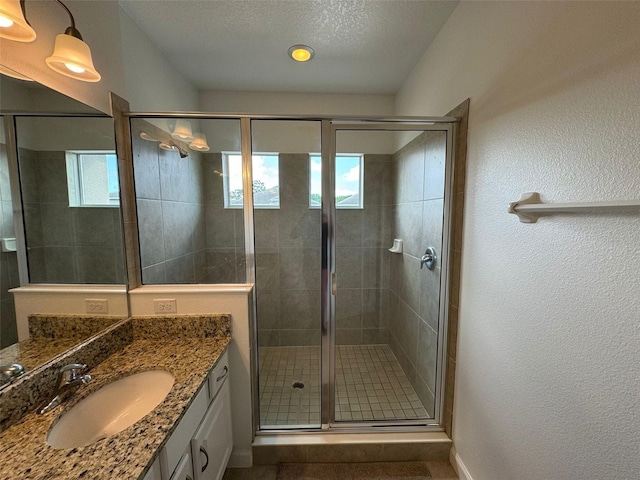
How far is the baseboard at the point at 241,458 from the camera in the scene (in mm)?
1549

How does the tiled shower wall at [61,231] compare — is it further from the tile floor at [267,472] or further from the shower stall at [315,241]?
the tile floor at [267,472]

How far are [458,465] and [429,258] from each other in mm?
1256

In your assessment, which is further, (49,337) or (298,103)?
(298,103)

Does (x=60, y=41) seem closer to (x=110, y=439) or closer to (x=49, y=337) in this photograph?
(x=49, y=337)

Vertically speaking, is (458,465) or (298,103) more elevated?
(298,103)

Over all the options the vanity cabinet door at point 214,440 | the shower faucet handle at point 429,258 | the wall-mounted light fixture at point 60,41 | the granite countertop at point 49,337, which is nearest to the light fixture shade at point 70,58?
the wall-mounted light fixture at point 60,41

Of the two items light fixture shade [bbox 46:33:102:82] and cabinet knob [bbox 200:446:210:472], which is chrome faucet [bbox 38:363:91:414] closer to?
cabinet knob [bbox 200:446:210:472]

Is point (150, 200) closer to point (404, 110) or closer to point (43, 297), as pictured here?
point (43, 297)

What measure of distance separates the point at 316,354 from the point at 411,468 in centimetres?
89

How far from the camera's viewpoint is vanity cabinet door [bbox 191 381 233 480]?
41.6 inches

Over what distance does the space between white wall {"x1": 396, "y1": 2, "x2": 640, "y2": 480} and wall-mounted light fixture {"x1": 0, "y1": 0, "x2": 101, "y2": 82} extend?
1.75 meters

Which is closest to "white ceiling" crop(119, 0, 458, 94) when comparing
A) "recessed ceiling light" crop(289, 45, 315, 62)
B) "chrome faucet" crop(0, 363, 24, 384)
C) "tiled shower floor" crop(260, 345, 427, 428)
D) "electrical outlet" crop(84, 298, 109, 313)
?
"recessed ceiling light" crop(289, 45, 315, 62)

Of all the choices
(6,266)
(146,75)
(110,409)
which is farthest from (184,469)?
(146,75)

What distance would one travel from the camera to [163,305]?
4.75 ft
